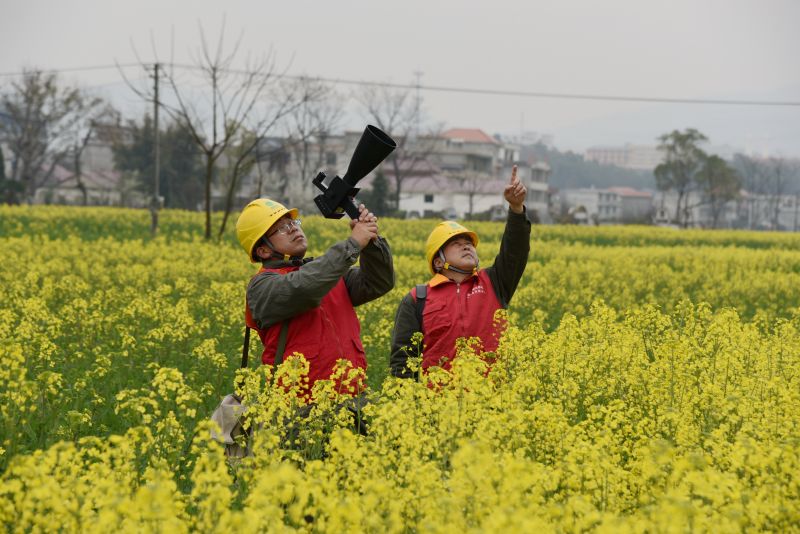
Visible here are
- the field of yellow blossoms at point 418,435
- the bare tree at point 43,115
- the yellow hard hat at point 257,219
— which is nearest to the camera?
the field of yellow blossoms at point 418,435

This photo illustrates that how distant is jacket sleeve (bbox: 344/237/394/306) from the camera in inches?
219

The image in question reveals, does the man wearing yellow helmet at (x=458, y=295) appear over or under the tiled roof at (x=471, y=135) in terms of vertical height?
under

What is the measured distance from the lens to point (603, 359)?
6.76 metres

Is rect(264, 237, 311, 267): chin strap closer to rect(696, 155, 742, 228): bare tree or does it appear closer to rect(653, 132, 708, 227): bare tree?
rect(653, 132, 708, 227): bare tree

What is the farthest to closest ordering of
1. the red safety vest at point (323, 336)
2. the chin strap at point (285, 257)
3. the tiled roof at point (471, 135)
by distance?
the tiled roof at point (471, 135)
the chin strap at point (285, 257)
the red safety vest at point (323, 336)

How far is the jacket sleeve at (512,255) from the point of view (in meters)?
6.36

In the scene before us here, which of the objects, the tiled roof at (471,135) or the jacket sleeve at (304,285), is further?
the tiled roof at (471,135)

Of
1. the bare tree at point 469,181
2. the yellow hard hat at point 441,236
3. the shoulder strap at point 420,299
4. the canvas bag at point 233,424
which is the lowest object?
the canvas bag at point 233,424

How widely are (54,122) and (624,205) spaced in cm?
10957

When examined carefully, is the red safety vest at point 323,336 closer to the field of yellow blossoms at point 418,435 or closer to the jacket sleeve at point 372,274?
the jacket sleeve at point 372,274

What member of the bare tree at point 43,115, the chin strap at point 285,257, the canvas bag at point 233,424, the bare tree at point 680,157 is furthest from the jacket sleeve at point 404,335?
the bare tree at point 680,157

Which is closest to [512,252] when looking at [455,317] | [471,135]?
[455,317]

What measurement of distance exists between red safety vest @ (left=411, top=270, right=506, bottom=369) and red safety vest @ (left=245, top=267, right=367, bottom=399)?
2.30ft

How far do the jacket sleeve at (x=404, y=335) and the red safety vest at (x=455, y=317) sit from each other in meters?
0.06
